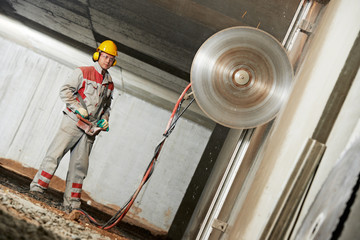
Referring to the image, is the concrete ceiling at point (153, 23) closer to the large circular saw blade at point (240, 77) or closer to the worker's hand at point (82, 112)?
the large circular saw blade at point (240, 77)

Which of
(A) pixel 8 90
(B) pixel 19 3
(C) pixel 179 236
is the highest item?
(B) pixel 19 3

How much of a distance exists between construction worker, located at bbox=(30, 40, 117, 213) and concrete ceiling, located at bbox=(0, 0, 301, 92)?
0.88m

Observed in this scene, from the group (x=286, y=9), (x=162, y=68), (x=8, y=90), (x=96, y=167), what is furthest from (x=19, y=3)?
(x=286, y=9)

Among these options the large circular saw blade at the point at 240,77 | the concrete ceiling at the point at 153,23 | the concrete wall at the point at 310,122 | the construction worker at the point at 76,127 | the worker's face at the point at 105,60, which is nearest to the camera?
the concrete wall at the point at 310,122

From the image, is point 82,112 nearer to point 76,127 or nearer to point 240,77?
point 76,127

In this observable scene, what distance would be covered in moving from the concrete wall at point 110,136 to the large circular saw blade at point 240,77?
645cm

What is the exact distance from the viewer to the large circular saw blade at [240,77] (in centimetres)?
324

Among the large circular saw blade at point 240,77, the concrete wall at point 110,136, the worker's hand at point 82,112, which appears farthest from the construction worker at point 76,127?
the concrete wall at point 110,136

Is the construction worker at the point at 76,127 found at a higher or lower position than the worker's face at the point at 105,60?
lower

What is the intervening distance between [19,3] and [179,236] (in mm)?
6225

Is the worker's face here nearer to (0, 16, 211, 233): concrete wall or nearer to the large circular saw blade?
the large circular saw blade

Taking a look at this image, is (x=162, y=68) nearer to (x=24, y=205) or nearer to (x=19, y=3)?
(x=19, y=3)

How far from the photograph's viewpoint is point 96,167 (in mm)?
10336

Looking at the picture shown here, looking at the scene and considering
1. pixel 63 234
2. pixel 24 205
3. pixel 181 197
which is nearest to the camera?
pixel 63 234
